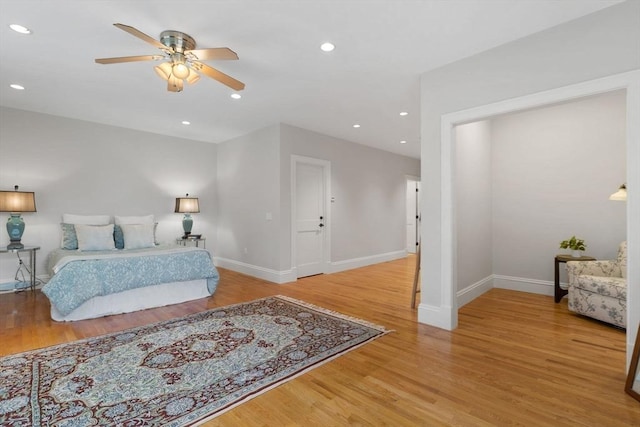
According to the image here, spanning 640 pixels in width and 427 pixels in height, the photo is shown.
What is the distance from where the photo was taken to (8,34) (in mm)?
2578

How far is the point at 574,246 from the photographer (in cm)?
382

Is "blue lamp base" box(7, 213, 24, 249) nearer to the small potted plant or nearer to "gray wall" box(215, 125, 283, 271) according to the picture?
"gray wall" box(215, 125, 283, 271)

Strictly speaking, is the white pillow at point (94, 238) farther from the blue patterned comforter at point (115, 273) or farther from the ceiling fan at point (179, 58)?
the ceiling fan at point (179, 58)

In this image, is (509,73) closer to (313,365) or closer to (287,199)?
(313,365)

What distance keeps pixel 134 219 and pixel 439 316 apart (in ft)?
16.6

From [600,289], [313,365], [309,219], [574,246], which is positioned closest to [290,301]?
[313,365]

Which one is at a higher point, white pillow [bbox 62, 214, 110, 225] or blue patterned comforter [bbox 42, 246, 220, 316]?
white pillow [bbox 62, 214, 110, 225]

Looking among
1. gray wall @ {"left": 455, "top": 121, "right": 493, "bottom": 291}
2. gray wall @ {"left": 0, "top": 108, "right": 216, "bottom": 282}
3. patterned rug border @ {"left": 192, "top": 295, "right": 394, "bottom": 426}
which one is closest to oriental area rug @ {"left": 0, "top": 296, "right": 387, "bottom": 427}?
patterned rug border @ {"left": 192, "top": 295, "right": 394, "bottom": 426}

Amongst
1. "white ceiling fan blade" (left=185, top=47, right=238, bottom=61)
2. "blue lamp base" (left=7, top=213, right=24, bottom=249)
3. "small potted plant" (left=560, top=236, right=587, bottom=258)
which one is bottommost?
"small potted plant" (left=560, top=236, right=587, bottom=258)

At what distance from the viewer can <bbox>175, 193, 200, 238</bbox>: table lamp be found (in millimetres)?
5950

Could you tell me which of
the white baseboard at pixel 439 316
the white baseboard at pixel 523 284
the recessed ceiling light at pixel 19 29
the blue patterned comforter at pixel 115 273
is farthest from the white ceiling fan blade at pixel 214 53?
the white baseboard at pixel 523 284

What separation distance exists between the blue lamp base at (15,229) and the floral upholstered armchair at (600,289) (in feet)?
23.5

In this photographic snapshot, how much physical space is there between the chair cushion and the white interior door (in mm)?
3824

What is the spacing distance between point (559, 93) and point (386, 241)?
517 centimetres
